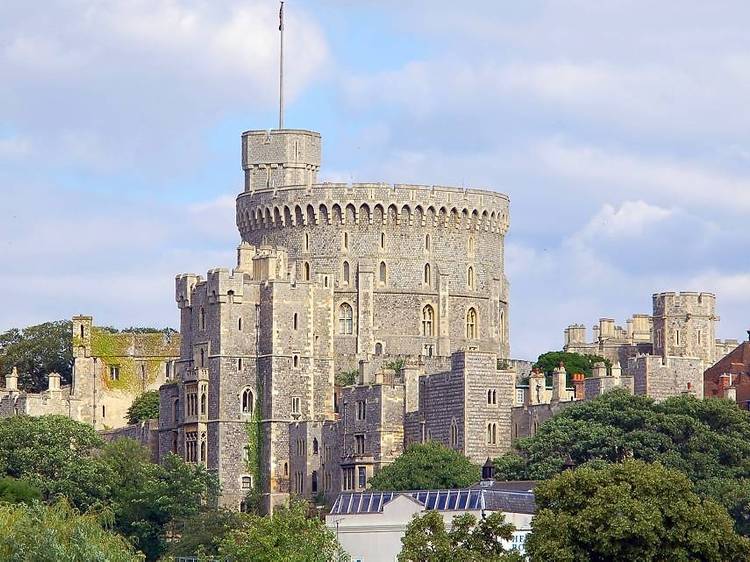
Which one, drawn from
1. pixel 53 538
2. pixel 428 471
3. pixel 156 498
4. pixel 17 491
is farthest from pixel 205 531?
pixel 53 538

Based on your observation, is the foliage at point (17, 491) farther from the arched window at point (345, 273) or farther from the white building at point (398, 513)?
the arched window at point (345, 273)

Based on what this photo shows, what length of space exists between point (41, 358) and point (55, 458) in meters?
36.8

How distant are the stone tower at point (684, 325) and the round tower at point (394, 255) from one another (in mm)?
10121

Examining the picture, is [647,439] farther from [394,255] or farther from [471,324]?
[471,324]

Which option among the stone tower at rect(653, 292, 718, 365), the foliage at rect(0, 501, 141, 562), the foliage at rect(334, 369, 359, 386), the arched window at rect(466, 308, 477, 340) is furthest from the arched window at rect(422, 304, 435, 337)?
the foliage at rect(0, 501, 141, 562)

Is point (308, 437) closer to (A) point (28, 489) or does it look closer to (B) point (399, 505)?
(A) point (28, 489)

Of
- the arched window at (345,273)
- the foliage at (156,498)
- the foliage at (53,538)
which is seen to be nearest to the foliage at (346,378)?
the arched window at (345,273)

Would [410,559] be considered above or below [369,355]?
below

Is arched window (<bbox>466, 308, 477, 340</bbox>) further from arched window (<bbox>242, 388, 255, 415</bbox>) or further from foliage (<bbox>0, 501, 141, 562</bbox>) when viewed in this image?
foliage (<bbox>0, 501, 141, 562</bbox>)

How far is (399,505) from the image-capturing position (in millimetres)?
125688

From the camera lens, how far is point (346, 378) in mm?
167125

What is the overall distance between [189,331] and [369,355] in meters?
12.9

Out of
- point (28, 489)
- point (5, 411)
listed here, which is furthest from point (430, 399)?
point (5, 411)

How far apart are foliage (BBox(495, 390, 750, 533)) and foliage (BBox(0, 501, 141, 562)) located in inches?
950
